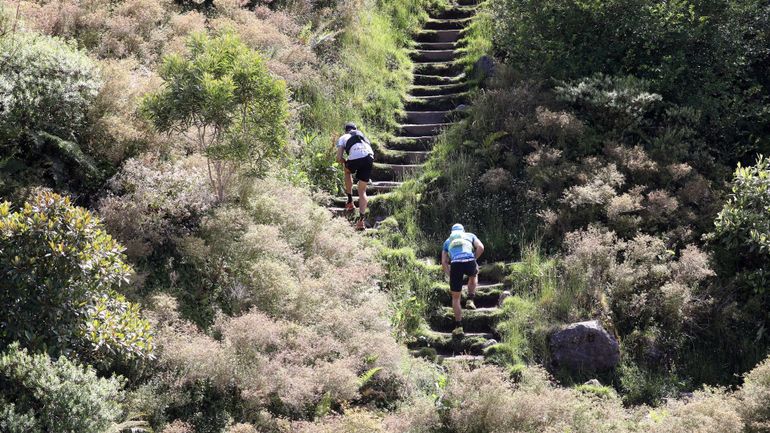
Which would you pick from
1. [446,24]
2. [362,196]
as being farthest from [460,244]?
[446,24]

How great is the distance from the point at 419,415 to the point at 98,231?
14.3 ft

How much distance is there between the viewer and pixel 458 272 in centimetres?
1324

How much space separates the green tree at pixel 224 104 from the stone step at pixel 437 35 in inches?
357

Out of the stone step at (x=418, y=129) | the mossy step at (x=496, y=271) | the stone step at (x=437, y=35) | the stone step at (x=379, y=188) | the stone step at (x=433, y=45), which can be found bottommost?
the mossy step at (x=496, y=271)

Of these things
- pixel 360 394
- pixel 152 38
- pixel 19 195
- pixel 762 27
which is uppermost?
pixel 762 27

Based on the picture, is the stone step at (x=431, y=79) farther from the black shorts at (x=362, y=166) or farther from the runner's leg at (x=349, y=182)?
the black shorts at (x=362, y=166)

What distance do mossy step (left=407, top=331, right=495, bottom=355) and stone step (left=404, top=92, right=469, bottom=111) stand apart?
6.97m

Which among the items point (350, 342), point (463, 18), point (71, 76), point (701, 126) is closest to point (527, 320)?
point (350, 342)

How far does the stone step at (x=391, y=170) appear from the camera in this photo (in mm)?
16891

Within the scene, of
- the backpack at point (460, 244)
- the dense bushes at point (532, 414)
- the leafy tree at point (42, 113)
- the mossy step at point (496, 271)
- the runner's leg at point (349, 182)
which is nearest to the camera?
the dense bushes at point (532, 414)

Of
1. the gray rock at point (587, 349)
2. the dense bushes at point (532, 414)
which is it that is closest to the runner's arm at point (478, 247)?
the gray rock at point (587, 349)

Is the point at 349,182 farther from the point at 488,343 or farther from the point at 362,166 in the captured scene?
the point at 488,343

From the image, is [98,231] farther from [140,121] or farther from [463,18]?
[463,18]

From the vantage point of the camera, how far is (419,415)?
10.5m
